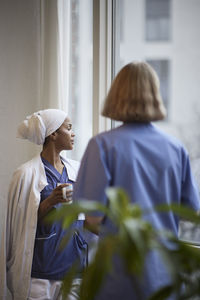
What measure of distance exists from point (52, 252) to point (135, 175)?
0.87m

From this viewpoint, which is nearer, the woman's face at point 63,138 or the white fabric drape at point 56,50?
the woman's face at point 63,138

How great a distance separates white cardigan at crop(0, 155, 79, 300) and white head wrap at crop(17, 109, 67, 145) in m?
0.12

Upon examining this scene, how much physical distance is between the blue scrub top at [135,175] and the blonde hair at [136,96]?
5 centimetres

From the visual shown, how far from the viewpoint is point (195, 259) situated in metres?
1.16

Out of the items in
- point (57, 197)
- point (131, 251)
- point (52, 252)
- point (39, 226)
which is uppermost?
point (131, 251)

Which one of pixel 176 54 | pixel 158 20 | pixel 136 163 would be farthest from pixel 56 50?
pixel 136 163

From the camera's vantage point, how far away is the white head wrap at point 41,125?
2.35m

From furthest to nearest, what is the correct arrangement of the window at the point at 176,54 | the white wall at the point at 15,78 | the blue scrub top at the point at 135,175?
the white wall at the point at 15,78 < the window at the point at 176,54 < the blue scrub top at the point at 135,175

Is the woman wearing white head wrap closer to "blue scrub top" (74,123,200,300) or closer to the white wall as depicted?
"blue scrub top" (74,123,200,300)

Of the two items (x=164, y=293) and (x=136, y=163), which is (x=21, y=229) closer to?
(x=136, y=163)

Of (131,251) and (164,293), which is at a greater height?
(131,251)

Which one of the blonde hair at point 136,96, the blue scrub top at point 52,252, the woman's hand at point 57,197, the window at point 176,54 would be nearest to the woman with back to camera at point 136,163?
the blonde hair at point 136,96

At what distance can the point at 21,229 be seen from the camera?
2.32 m

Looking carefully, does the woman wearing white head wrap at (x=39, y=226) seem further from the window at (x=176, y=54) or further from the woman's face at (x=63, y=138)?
the window at (x=176, y=54)
